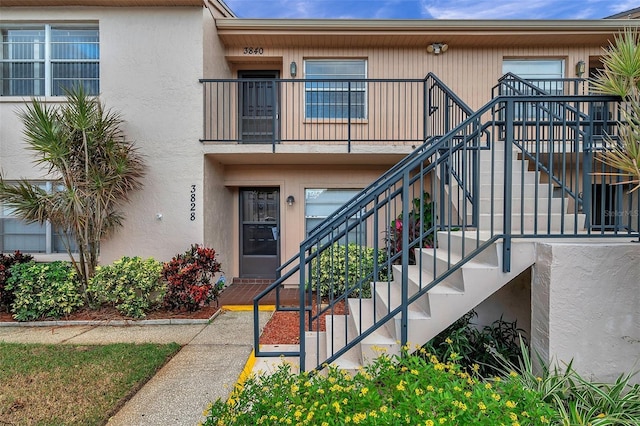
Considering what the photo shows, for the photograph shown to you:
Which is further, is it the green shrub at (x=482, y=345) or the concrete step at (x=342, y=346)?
the green shrub at (x=482, y=345)

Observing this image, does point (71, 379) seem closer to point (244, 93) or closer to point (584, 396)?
point (584, 396)

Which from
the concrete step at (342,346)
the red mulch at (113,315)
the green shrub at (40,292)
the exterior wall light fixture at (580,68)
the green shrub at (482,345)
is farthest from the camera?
the exterior wall light fixture at (580,68)

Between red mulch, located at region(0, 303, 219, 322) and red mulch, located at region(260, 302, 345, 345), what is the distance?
3.92 ft

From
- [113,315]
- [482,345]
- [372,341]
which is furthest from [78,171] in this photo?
[482,345]

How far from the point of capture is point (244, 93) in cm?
802

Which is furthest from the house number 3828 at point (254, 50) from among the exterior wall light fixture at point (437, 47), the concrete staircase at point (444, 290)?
the concrete staircase at point (444, 290)

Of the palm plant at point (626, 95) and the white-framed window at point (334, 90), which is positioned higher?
the white-framed window at point (334, 90)

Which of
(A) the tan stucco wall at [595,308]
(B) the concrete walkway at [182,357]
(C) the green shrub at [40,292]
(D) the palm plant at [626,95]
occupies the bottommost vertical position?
(B) the concrete walkway at [182,357]

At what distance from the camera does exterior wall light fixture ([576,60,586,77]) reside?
23.8 ft

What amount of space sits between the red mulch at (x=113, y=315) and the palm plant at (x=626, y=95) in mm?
5568

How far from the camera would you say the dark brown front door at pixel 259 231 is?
7902 millimetres

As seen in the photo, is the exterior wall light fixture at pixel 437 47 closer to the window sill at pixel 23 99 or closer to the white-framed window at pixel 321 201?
the white-framed window at pixel 321 201

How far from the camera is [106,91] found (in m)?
6.43

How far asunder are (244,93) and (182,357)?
20.2 feet
